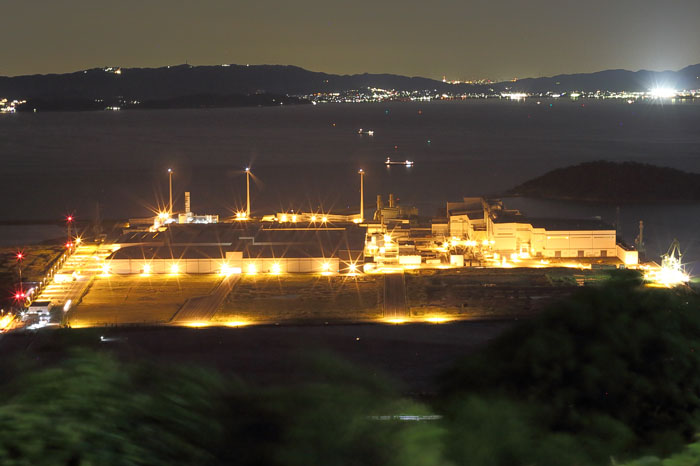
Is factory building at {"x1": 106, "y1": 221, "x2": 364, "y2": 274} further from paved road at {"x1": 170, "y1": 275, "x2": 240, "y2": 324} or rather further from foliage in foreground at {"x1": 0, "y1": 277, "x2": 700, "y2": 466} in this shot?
foliage in foreground at {"x1": 0, "y1": 277, "x2": 700, "y2": 466}

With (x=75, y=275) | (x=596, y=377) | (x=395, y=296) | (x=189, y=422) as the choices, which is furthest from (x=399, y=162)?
(x=189, y=422)

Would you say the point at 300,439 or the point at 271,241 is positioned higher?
the point at 300,439

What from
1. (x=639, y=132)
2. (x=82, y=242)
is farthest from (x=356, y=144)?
(x=82, y=242)

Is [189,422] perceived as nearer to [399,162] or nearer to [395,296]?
[395,296]

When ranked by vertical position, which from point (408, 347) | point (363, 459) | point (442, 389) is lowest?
point (408, 347)

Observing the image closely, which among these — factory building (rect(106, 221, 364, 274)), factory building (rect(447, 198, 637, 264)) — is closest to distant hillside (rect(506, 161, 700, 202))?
factory building (rect(447, 198, 637, 264))

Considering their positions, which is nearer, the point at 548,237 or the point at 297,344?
the point at 297,344

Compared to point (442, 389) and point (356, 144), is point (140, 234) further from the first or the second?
point (356, 144)
